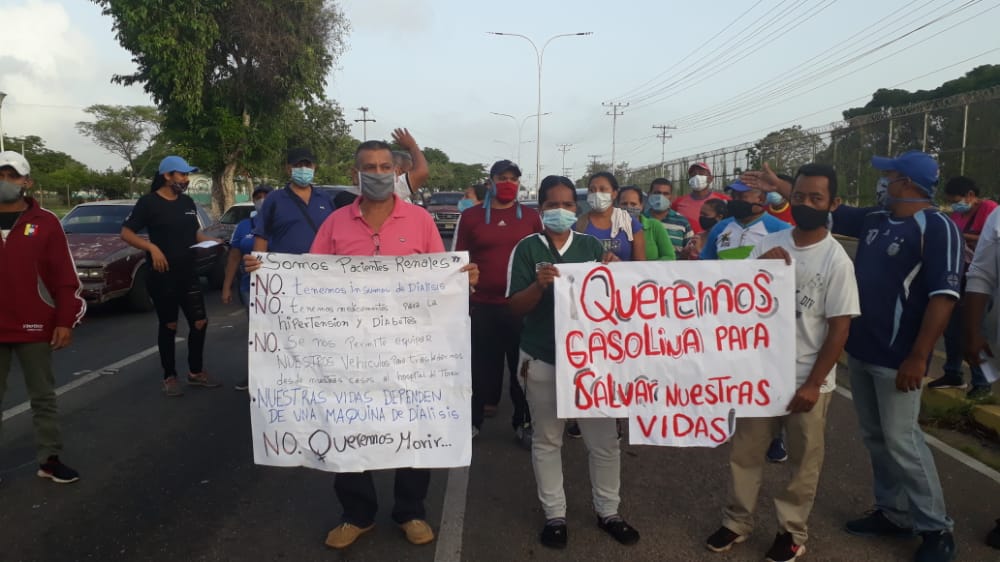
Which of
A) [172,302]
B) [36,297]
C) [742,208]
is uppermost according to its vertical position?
[742,208]

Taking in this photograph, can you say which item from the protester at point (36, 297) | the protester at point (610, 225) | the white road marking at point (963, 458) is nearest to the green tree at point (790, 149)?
the white road marking at point (963, 458)

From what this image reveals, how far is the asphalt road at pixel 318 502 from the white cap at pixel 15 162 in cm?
193

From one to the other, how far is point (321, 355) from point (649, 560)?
1.91 meters

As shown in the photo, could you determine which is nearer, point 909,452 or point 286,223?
point 909,452

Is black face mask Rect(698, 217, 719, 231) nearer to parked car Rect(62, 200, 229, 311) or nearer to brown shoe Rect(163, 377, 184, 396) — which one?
brown shoe Rect(163, 377, 184, 396)

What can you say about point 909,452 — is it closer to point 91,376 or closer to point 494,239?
point 494,239

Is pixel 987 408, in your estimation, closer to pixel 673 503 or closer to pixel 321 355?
pixel 673 503

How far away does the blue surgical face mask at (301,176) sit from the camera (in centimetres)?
540

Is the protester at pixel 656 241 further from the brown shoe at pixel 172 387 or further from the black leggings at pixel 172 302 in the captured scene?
the brown shoe at pixel 172 387

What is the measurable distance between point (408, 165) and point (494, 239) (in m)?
0.78

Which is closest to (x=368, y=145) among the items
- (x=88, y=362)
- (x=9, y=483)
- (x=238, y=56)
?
(x=9, y=483)

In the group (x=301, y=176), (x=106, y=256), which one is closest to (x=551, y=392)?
(x=301, y=176)

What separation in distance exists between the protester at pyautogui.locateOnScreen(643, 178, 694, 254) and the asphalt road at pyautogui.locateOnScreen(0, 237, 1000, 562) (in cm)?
197

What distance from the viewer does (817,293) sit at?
334 cm
